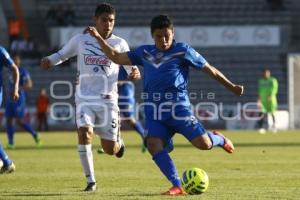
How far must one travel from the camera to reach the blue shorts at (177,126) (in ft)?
33.3

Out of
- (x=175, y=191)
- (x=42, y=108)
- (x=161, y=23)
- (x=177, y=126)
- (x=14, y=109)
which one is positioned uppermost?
(x=161, y=23)

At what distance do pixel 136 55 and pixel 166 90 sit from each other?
0.56 metres

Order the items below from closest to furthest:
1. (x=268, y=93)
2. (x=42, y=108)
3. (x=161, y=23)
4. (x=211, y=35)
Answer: (x=161, y=23) → (x=268, y=93) → (x=42, y=108) → (x=211, y=35)

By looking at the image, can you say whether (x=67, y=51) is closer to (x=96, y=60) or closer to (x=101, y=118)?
(x=96, y=60)

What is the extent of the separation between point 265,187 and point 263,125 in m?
21.7

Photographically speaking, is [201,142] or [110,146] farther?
[110,146]

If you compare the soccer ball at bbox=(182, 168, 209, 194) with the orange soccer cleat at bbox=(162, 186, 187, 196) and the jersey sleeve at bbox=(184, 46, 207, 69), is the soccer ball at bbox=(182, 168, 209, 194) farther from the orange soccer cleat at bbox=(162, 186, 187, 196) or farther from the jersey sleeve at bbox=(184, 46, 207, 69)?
the jersey sleeve at bbox=(184, 46, 207, 69)

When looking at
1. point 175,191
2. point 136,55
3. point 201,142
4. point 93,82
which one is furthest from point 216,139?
point 93,82

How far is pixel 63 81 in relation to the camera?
37.0m

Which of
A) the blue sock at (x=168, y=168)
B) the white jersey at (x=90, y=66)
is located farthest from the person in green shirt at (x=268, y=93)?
the blue sock at (x=168, y=168)

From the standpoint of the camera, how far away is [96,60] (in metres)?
11.1

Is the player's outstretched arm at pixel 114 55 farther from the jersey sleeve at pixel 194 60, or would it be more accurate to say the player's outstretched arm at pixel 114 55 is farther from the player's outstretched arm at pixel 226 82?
the player's outstretched arm at pixel 226 82

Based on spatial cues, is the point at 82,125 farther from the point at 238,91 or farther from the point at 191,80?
the point at 191,80

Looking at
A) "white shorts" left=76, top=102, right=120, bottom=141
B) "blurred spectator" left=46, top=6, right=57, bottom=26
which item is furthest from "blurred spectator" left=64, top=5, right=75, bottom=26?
"white shorts" left=76, top=102, right=120, bottom=141
